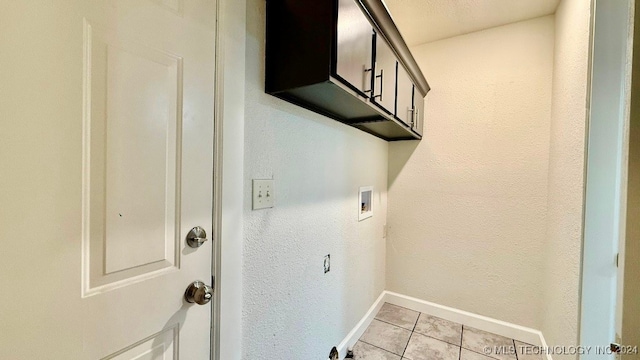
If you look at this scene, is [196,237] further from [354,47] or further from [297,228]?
[354,47]

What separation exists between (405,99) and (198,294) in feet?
5.65

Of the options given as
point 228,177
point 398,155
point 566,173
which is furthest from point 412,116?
point 228,177

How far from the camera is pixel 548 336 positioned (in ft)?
5.56

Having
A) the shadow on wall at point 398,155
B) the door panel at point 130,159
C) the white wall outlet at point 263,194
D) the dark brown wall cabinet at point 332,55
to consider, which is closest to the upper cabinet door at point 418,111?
the shadow on wall at point 398,155

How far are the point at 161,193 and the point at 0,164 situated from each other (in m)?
0.29

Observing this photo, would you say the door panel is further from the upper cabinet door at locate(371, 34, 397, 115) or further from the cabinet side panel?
the upper cabinet door at locate(371, 34, 397, 115)

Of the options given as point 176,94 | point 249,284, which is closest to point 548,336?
point 249,284

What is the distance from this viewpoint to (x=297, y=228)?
122 centimetres

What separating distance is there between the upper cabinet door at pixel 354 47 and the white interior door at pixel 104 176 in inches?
18.3

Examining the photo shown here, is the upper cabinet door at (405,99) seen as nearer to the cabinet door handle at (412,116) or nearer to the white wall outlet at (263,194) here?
the cabinet door handle at (412,116)

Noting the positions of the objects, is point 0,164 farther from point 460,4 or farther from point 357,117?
point 460,4

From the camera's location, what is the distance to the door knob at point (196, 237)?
76 cm

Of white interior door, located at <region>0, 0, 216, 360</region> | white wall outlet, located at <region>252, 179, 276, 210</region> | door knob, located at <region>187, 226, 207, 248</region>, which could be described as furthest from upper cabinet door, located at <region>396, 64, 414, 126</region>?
door knob, located at <region>187, 226, 207, 248</region>

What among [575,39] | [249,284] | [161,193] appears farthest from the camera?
[575,39]
